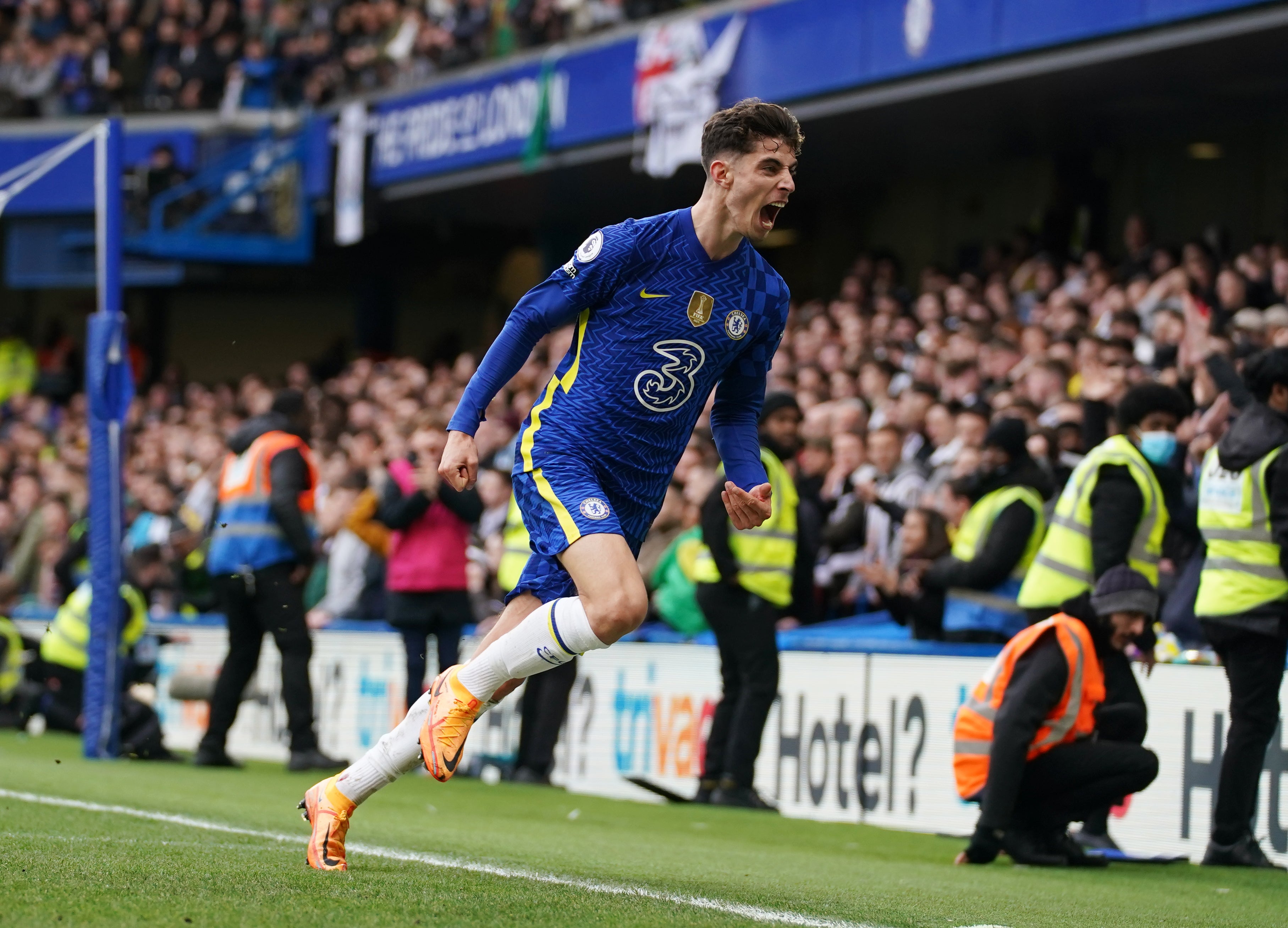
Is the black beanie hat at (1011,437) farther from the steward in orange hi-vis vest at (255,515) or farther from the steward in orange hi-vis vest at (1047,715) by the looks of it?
the steward in orange hi-vis vest at (255,515)

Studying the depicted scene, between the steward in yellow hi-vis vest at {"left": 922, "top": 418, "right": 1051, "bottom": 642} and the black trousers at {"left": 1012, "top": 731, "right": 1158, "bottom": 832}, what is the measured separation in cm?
177

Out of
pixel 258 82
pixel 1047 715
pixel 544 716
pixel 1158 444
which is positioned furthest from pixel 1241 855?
pixel 258 82

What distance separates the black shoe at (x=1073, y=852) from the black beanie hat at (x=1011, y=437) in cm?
231

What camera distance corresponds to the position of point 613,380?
17.1 ft

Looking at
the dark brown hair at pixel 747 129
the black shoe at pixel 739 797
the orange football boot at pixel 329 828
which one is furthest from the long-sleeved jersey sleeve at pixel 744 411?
the black shoe at pixel 739 797

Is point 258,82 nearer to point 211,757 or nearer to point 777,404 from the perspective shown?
point 211,757

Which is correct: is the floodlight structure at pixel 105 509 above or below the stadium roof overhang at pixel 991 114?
below

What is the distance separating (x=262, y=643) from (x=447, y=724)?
6066 millimetres

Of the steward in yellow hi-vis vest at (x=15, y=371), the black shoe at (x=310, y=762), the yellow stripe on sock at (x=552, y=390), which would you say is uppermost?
the steward in yellow hi-vis vest at (x=15, y=371)

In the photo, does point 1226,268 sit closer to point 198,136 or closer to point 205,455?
point 205,455

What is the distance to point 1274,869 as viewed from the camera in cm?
745

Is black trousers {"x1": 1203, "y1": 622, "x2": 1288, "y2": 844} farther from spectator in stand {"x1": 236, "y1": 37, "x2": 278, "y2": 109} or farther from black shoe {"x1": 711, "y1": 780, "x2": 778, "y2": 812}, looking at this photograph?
spectator in stand {"x1": 236, "y1": 37, "x2": 278, "y2": 109}

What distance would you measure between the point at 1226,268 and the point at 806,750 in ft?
15.9

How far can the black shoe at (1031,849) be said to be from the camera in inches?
280
